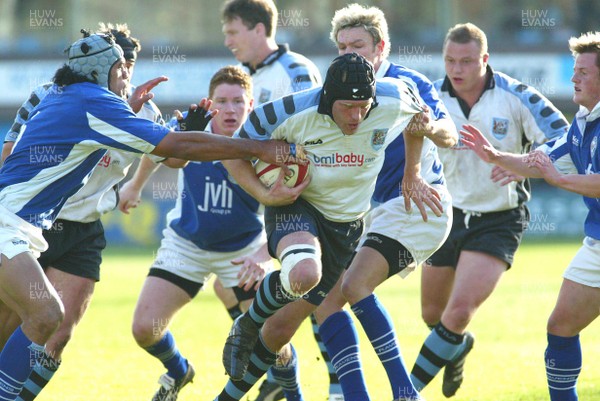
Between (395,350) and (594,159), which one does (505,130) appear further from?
(395,350)

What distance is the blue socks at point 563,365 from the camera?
18.6 ft

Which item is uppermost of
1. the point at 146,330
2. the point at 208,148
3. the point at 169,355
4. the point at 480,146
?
the point at 208,148

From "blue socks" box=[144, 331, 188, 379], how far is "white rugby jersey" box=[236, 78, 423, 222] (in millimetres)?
1798

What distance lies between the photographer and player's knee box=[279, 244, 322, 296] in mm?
5094

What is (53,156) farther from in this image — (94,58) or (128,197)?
(128,197)

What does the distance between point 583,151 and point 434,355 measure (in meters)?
1.83

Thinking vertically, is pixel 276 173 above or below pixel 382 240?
Answer: above

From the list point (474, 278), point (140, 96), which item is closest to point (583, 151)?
point (474, 278)

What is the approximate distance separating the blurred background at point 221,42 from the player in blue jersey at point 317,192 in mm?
16872

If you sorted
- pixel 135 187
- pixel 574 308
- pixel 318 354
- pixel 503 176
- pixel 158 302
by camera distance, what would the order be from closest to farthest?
pixel 574 308 → pixel 503 176 → pixel 158 302 → pixel 135 187 → pixel 318 354

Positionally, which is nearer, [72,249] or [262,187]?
[262,187]

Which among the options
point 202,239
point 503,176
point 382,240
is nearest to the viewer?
point 382,240

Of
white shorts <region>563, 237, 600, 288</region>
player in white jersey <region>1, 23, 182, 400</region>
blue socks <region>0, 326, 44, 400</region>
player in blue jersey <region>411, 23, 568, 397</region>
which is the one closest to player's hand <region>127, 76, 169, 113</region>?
player in white jersey <region>1, 23, 182, 400</region>

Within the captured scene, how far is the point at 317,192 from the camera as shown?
551 cm
